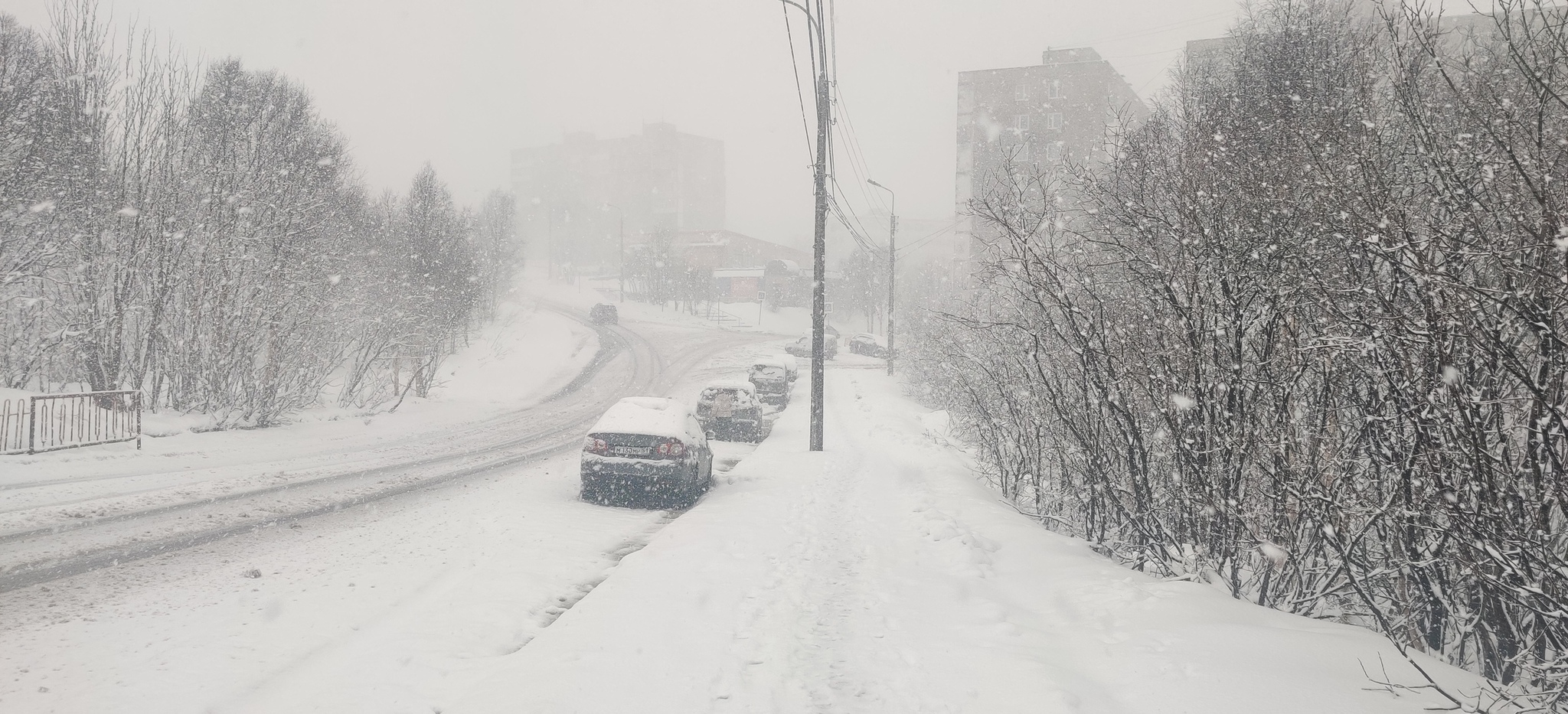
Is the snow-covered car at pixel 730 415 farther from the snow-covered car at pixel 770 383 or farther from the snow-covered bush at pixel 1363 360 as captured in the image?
the snow-covered bush at pixel 1363 360

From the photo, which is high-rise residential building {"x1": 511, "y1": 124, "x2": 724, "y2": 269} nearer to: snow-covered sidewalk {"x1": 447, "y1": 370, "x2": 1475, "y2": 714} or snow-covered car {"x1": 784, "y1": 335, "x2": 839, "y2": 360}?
snow-covered car {"x1": 784, "y1": 335, "x2": 839, "y2": 360}

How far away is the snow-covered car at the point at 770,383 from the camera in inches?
1110

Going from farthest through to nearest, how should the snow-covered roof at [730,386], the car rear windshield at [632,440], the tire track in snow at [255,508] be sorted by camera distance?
the snow-covered roof at [730,386]
the car rear windshield at [632,440]
the tire track in snow at [255,508]

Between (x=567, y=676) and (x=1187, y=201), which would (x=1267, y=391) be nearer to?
(x=1187, y=201)

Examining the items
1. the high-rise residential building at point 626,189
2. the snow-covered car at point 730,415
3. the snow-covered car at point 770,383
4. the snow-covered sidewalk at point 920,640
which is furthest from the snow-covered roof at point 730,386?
the high-rise residential building at point 626,189

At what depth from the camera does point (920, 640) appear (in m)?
5.32

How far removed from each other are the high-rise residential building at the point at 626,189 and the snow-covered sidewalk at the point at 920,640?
385ft

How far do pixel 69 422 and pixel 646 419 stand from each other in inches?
385

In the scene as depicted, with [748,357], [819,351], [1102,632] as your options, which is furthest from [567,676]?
[748,357]

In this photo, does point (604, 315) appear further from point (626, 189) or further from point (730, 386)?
point (626, 189)

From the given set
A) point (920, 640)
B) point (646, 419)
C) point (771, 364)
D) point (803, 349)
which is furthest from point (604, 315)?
point (920, 640)

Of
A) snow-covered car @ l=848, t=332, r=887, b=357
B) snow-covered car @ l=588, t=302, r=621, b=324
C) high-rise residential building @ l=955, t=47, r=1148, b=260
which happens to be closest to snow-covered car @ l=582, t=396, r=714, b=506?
snow-covered car @ l=848, t=332, r=887, b=357

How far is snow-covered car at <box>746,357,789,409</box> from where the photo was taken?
28203mm

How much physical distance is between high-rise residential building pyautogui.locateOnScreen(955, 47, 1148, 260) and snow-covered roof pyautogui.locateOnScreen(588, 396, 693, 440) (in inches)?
2106
